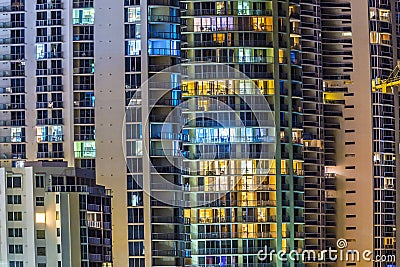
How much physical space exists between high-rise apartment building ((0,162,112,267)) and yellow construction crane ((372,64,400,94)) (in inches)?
1151

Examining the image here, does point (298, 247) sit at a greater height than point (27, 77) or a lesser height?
lesser

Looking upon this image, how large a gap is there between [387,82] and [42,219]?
34.0m

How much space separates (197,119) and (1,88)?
30.0 ft

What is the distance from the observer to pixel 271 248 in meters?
80.9

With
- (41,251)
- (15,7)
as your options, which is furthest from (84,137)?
(41,251)

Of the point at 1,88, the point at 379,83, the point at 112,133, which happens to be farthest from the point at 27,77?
the point at 379,83

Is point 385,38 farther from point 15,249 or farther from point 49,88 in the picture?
point 15,249

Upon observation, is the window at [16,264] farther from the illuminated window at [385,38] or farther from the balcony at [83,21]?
the illuminated window at [385,38]

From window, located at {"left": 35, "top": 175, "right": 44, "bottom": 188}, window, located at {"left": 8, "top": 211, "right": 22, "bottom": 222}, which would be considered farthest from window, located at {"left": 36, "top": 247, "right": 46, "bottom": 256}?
window, located at {"left": 35, "top": 175, "right": 44, "bottom": 188}

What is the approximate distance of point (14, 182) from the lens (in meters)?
63.1

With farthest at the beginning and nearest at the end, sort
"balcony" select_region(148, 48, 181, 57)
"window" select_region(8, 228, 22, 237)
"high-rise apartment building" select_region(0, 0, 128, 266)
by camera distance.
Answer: "high-rise apartment building" select_region(0, 0, 128, 266) → "balcony" select_region(148, 48, 181, 57) → "window" select_region(8, 228, 22, 237)

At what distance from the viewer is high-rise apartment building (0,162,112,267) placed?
62031 mm

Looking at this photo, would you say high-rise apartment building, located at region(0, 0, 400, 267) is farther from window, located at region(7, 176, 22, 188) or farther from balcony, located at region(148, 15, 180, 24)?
window, located at region(7, 176, 22, 188)

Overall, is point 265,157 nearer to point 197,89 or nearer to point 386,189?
point 197,89
